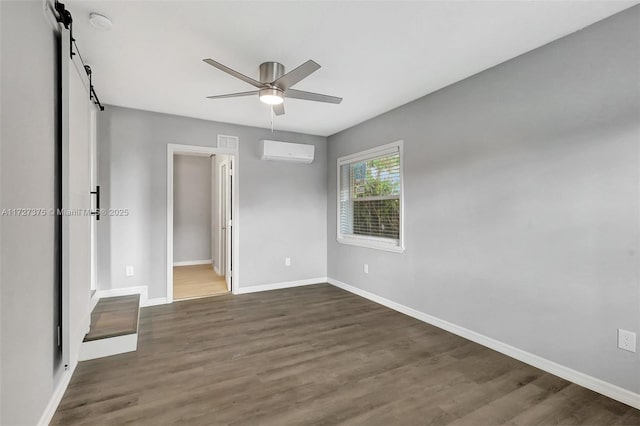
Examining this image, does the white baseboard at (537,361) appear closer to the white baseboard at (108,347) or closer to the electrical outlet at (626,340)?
the electrical outlet at (626,340)

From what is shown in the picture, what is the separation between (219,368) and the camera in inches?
95.8

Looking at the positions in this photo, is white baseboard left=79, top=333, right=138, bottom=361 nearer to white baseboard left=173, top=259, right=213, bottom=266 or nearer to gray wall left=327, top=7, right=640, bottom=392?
gray wall left=327, top=7, right=640, bottom=392

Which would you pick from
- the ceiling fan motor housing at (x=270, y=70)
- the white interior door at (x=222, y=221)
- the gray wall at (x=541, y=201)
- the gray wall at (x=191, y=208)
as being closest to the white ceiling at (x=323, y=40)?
the ceiling fan motor housing at (x=270, y=70)

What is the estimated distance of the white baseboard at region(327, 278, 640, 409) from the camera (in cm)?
201

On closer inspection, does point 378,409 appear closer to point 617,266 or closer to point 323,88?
point 617,266

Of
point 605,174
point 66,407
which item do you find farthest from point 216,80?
point 605,174

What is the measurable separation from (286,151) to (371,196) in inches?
59.3

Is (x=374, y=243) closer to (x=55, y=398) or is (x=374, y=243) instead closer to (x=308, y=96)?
(x=308, y=96)

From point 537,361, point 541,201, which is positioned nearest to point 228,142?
point 541,201

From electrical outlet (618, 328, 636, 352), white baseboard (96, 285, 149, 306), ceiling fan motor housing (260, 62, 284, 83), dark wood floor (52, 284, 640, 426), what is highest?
ceiling fan motor housing (260, 62, 284, 83)

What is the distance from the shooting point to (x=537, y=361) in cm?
244

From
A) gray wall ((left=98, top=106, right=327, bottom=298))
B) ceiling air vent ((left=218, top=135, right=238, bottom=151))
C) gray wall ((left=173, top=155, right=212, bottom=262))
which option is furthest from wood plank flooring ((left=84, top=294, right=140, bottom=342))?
gray wall ((left=173, top=155, right=212, bottom=262))

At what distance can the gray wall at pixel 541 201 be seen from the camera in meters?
2.02

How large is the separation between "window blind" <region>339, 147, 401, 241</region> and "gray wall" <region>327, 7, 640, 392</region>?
394 mm
